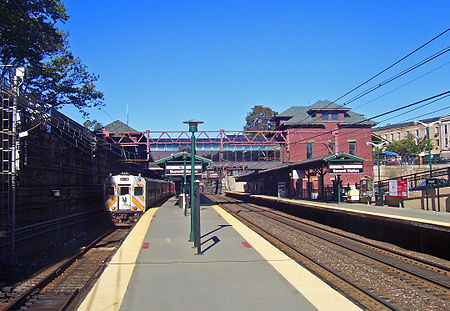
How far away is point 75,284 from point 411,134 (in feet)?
244

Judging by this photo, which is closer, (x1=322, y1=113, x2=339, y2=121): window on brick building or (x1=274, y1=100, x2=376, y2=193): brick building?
(x1=274, y1=100, x2=376, y2=193): brick building

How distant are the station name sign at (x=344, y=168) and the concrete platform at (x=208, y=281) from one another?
14.0 meters

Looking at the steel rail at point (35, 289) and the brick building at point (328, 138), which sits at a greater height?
the brick building at point (328, 138)

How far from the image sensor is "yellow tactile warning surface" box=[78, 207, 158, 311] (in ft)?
20.8

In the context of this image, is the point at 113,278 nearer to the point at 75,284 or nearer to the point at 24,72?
the point at 75,284

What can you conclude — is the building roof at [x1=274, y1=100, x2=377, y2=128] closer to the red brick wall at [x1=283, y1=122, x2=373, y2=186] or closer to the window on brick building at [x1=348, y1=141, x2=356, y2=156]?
the red brick wall at [x1=283, y1=122, x2=373, y2=186]

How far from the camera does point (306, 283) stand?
25.1ft

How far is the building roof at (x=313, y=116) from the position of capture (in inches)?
1943

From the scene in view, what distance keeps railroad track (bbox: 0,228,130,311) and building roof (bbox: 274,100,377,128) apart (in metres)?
37.7

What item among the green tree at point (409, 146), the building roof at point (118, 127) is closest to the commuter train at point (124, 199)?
the building roof at point (118, 127)

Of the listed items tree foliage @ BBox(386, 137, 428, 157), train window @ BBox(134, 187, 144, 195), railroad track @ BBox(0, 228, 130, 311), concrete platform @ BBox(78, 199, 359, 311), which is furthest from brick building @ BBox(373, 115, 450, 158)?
railroad track @ BBox(0, 228, 130, 311)

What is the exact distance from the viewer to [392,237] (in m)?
15.5

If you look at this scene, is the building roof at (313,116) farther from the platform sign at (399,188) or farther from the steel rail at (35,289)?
the steel rail at (35,289)

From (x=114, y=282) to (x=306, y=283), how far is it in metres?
3.62
